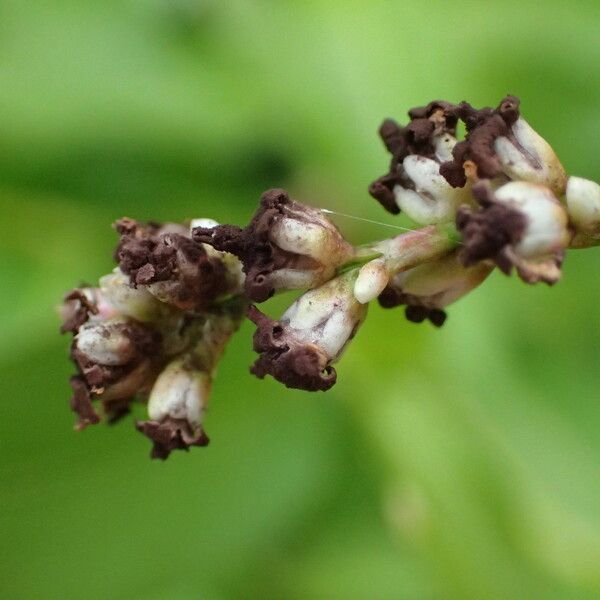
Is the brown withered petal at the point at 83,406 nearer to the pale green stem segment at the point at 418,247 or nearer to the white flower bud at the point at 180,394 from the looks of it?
the white flower bud at the point at 180,394

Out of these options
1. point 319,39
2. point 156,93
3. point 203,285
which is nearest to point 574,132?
point 319,39

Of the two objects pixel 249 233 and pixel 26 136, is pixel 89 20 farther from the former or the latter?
pixel 249 233

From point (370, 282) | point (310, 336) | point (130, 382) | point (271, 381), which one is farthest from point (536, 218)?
→ point (271, 381)

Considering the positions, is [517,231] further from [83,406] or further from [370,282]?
[83,406]

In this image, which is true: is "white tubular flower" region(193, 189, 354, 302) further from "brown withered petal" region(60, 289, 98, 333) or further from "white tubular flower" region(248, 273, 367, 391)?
"brown withered petal" region(60, 289, 98, 333)

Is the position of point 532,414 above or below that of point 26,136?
below

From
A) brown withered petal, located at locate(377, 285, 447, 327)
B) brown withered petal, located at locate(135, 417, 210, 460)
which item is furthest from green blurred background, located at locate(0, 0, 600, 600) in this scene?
brown withered petal, located at locate(135, 417, 210, 460)
